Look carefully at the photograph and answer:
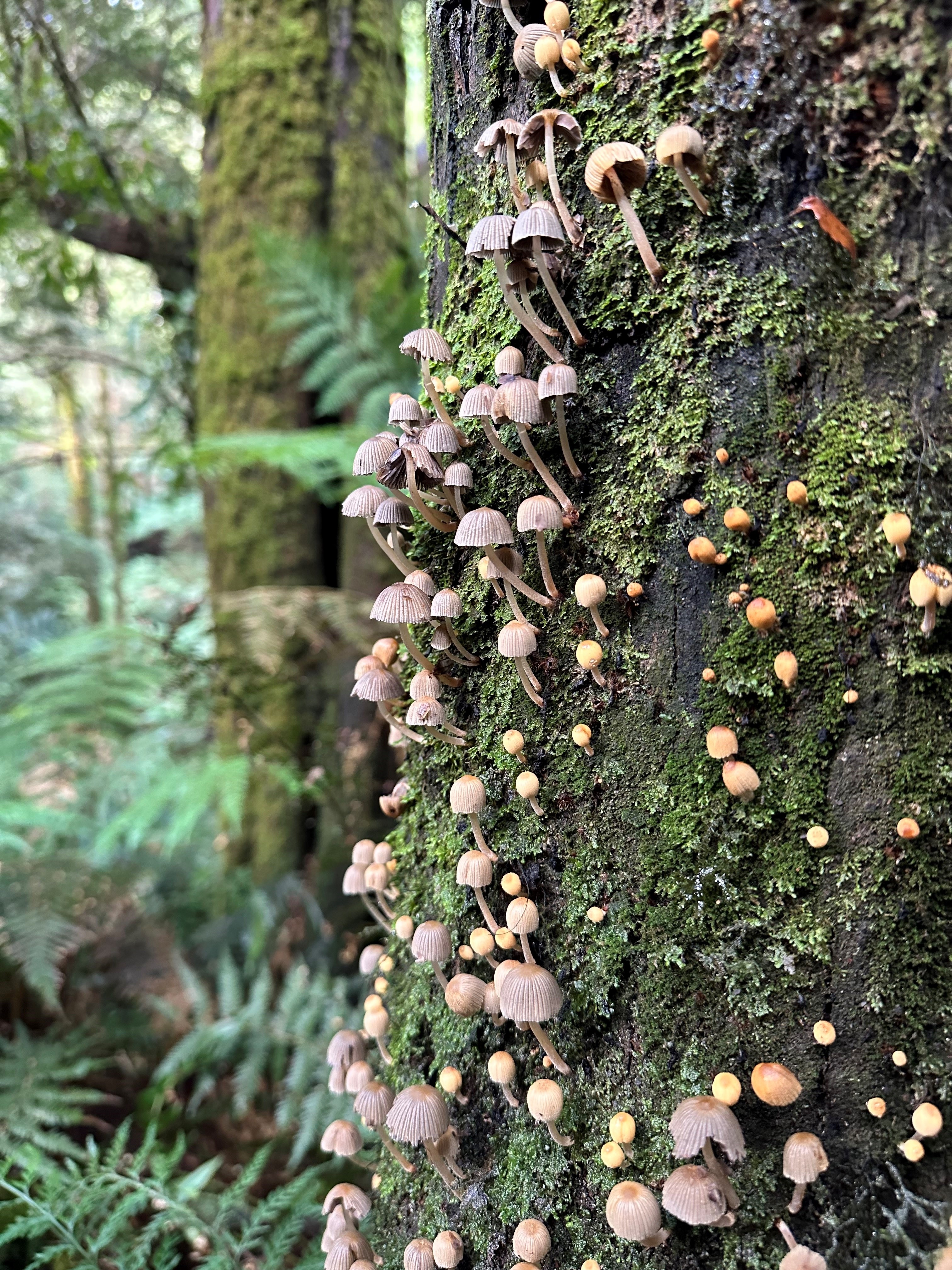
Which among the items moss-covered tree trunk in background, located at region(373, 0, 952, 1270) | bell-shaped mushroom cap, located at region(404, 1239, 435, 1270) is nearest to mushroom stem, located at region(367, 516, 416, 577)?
moss-covered tree trunk in background, located at region(373, 0, 952, 1270)

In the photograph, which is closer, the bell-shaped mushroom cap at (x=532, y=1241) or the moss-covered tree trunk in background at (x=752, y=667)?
the moss-covered tree trunk in background at (x=752, y=667)

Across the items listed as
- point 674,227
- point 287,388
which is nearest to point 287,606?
point 287,388

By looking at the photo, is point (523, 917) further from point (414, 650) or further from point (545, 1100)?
point (414, 650)

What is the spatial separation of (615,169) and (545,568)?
2.15ft

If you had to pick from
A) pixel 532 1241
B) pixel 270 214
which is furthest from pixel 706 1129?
pixel 270 214

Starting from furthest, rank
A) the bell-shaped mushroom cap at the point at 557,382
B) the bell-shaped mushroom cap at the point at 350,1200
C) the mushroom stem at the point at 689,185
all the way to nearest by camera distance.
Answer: the bell-shaped mushroom cap at the point at 350,1200
the bell-shaped mushroom cap at the point at 557,382
the mushroom stem at the point at 689,185

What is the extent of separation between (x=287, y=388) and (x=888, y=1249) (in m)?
4.48

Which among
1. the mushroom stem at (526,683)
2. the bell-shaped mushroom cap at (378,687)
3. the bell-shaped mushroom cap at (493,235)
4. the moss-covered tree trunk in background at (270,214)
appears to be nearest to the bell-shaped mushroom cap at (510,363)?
the bell-shaped mushroom cap at (493,235)

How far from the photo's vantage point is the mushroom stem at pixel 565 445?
54.2 inches

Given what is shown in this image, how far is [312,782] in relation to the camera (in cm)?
348

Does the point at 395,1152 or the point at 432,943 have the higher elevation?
the point at 432,943

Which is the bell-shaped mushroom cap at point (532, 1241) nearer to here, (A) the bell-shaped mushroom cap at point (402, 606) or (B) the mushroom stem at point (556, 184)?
(A) the bell-shaped mushroom cap at point (402, 606)

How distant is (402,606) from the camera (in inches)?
58.8

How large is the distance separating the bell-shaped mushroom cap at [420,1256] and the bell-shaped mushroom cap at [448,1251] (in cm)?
1
